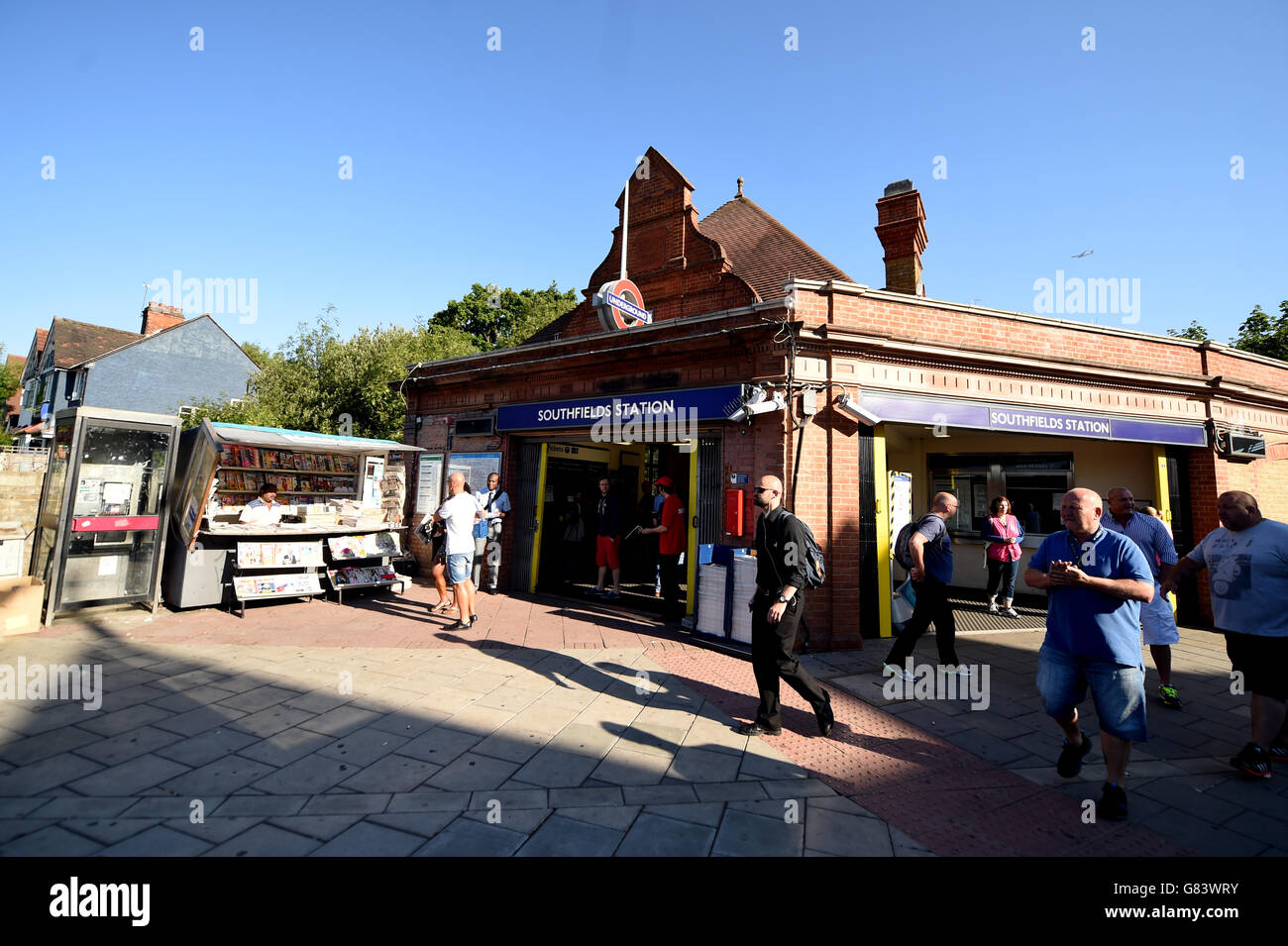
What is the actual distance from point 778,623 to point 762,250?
1327cm

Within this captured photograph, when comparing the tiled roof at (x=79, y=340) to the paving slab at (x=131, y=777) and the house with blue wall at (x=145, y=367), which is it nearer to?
the house with blue wall at (x=145, y=367)

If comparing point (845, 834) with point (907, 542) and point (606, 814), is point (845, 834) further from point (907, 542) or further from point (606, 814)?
point (907, 542)

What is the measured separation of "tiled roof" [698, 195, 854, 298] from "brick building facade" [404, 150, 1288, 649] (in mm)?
843

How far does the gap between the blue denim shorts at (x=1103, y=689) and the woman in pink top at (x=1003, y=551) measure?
6.32 m

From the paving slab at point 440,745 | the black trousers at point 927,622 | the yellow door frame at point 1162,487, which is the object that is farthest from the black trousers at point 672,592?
the yellow door frame at point 1162,487

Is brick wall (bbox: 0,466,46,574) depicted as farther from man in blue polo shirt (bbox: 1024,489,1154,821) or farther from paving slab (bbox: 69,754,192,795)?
man in blue polo shirt (bbox: 1024,489,1154,821)

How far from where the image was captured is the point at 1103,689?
332cm

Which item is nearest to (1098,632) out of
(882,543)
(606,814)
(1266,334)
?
(606,814)

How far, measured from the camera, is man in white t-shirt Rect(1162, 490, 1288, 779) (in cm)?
375

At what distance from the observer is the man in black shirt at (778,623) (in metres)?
4.26

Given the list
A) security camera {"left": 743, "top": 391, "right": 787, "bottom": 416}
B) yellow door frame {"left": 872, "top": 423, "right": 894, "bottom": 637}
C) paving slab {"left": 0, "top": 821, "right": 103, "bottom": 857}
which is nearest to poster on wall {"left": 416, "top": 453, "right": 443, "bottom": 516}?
security camera {"left": 743, "top": 391, "right": 787, "bottom": 416}
